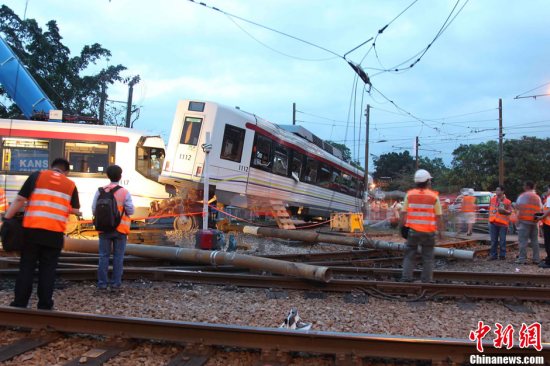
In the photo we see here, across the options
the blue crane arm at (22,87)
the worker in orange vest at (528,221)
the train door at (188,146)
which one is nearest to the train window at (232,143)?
the train door at (188,146)

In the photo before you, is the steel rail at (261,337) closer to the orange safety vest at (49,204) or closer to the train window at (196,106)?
the orange safety vest at (49,204)

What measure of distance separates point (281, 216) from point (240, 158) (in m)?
2.70

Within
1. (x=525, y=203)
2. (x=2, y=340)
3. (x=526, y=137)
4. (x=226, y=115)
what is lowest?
(x=2, y=340)

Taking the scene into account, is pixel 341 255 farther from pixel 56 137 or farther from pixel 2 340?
pixel 56 137

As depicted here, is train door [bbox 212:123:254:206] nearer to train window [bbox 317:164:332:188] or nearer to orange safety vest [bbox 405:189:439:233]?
train window [bbox 317:164:332:188]

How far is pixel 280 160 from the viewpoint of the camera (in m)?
14.7

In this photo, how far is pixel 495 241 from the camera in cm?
995

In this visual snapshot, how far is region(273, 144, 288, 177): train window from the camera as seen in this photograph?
14.4m

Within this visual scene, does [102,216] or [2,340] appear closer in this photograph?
[2,340]

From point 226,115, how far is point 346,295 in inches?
310

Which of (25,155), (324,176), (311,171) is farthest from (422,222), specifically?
(324,176)

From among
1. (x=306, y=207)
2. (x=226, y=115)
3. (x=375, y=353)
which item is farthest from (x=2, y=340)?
(x=306, y=207)

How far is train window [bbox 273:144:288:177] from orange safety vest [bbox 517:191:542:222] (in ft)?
24.9

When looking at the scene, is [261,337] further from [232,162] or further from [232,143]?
[232,143]
